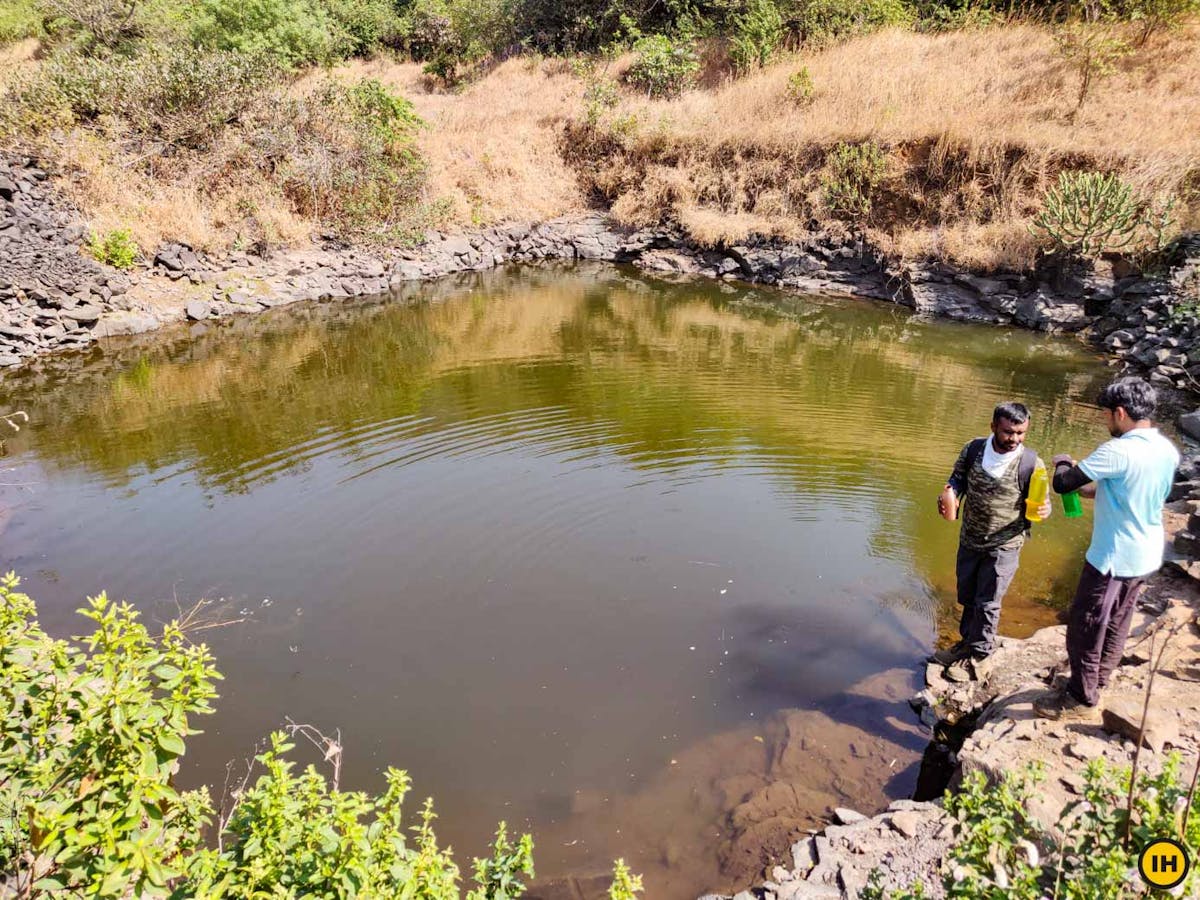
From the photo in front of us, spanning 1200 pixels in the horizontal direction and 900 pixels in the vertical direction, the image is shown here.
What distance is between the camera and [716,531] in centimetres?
704

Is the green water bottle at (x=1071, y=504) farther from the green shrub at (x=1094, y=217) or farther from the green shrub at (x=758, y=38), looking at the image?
the green shrub at (x=758, y=38)

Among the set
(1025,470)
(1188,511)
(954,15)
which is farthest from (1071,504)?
(954,15)

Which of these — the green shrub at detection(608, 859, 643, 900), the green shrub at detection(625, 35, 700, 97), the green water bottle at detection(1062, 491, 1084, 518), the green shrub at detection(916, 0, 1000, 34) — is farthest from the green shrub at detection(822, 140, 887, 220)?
the green shrub at detection(608, 859, 643, 900)

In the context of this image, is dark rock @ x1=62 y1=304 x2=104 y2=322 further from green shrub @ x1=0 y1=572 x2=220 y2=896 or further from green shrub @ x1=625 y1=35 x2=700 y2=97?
green shrub @ x1=625 y1=35 x2=700 y2=97

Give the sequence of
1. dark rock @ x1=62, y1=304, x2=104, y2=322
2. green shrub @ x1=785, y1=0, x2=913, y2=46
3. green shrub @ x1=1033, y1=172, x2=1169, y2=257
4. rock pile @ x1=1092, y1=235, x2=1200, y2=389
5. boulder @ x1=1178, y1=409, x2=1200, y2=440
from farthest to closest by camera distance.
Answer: green shrub @ x1=785, y1=0, x2=913, y2=46
green shrub @ x1=1033, y1=172, x2=1169, y2=257
dark rock @ x1=62, y1=304, x2=104, y2=322
rock pile @ x1=1092, y1=235, x2=1200, y2=389
boulder @ x1=1178, y1=409, x2=1200, y2=440

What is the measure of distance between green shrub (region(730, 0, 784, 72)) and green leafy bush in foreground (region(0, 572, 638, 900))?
1034 inches

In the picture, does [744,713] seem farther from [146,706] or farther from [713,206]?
[713,206]

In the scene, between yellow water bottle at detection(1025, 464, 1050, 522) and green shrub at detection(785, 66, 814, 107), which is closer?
yellow water bottle at detection(1025, 464, 1050, 522)

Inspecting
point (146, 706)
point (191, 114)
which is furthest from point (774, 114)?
point (146, 706)

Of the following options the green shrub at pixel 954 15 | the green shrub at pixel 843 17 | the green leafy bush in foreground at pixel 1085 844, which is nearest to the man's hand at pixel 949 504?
the green leafy bush in foreground at pixel 1085 844

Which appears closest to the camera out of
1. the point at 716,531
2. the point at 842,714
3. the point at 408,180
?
the point at 842,714

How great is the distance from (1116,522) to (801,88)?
70.0ft

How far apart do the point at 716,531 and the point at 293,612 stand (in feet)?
12.3

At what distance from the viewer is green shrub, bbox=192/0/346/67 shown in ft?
85.8
